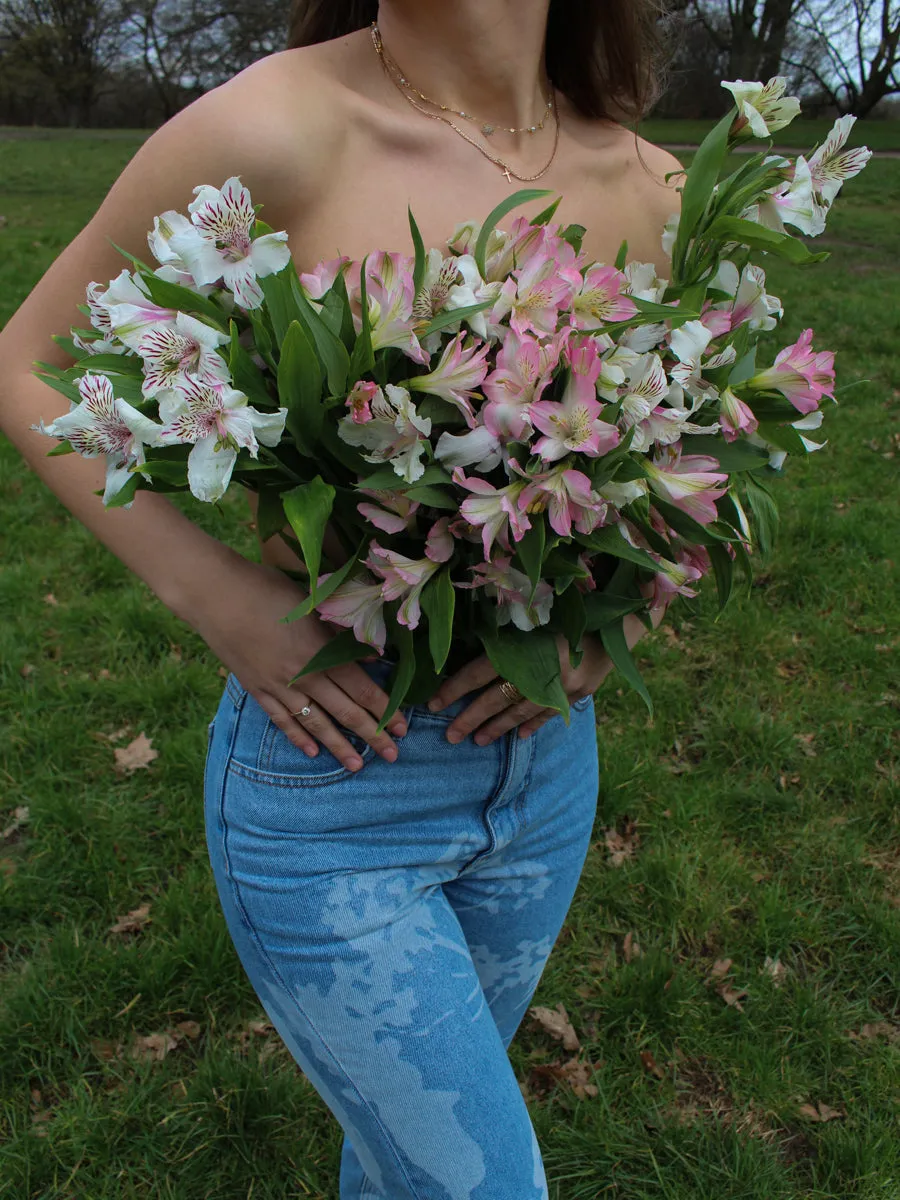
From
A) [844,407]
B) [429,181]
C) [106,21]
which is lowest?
[844,407]

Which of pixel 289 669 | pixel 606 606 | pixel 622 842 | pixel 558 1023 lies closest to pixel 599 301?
pixel 606 606

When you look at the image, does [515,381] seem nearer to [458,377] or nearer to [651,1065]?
[458,377]

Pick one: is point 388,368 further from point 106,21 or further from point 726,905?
point 106,21

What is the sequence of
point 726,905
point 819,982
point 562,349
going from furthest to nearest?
1. point 726,905
2. point 819,982
3. point 562,349

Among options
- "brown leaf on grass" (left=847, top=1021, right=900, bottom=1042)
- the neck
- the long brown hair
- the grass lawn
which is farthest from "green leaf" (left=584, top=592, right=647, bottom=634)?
"brown leaf on grass" (left=847, top=1021, right=900, bottom=1042)

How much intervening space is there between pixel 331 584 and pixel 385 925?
46cm

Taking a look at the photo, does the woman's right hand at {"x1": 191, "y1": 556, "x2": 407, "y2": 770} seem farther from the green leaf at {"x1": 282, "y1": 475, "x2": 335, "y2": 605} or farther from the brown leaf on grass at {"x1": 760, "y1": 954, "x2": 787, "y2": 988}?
the brown leaf on grass at {"x1": 760, "y1": 954, "x2": 787, "y2": 988}

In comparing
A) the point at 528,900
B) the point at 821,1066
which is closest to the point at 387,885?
the point at 528,900

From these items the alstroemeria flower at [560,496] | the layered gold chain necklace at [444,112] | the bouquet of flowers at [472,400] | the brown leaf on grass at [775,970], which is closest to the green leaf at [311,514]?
the bouquet of flowers at [472,400]

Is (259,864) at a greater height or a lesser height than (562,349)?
lesser

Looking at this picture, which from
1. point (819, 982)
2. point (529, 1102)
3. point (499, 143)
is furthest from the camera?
point (819, 982)

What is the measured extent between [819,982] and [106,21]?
130ft

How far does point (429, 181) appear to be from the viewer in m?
1.44

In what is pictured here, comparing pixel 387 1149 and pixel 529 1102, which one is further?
pixel 529 1102
